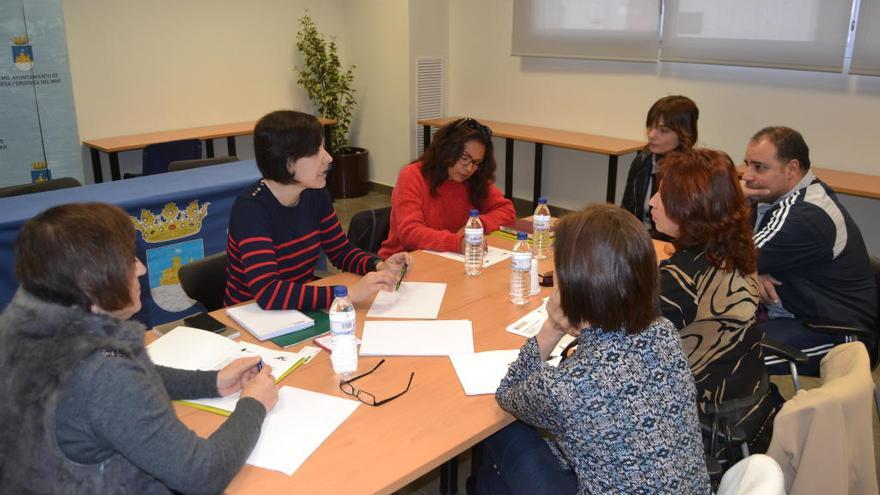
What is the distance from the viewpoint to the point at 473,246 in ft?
9.20

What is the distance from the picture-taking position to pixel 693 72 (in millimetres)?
5285

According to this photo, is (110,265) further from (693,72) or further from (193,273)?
(693,72)

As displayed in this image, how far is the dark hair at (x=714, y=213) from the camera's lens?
1991mm

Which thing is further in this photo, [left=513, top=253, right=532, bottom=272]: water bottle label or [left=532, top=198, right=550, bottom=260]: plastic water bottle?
[left=532, top=198, right=550, bottom=260]: plastic water bottle

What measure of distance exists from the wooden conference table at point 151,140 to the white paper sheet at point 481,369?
3.65 metres

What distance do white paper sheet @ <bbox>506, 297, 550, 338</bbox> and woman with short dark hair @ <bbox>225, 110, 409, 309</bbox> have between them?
1.49ft

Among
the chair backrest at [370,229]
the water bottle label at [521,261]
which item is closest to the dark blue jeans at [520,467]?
the water bottle label at [521,261]

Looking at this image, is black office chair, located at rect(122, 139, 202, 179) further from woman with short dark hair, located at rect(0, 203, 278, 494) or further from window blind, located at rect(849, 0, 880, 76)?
window blind, located at rect(849, 0, 880, 76)

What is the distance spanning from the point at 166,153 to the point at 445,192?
3193 millimetres

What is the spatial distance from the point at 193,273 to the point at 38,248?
129 centimetres

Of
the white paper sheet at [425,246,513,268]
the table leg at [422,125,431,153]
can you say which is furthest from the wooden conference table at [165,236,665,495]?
the table leg at [422,125,431,153]

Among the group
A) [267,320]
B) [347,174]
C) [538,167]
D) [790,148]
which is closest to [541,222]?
[790,148]

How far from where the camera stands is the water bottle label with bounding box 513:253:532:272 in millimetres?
2441

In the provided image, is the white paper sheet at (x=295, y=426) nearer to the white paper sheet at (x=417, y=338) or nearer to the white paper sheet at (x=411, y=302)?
the white paper sheet at (x=417, y=338)
